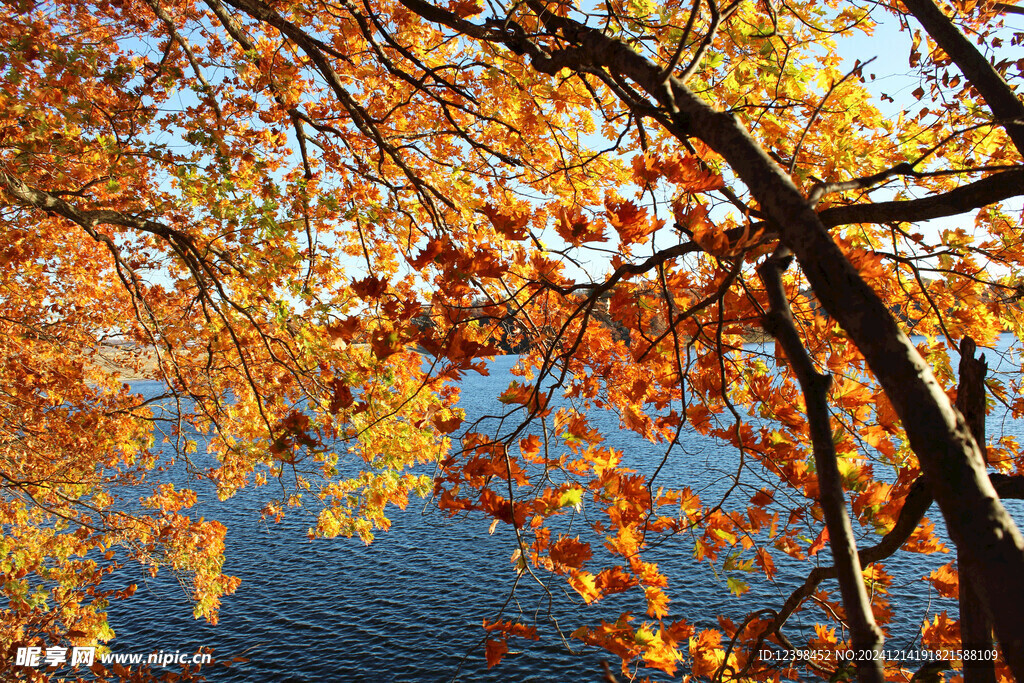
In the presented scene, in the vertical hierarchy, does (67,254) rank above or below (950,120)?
above

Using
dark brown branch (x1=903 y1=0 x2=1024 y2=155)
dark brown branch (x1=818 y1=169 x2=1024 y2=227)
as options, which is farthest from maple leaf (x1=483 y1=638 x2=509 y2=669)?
dark brown branch (x1=903 y1=0 x2=1024 y2=155)

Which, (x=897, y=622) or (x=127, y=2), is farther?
(x=897, y=622)

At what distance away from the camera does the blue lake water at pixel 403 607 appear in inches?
386

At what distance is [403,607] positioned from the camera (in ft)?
38.2

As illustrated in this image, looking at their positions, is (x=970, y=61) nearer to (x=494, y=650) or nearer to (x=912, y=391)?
(x=912, y=391)

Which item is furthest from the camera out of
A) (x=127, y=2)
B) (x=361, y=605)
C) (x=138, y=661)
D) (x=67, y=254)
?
(x=361, y=605)

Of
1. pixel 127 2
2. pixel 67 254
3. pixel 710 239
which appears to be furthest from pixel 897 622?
pixel 67 254

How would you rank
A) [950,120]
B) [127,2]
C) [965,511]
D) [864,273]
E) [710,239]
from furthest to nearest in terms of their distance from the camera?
1. [127,2]
2. [950,120]
3. [710,239]
4. [864,273]
5. [965,511]

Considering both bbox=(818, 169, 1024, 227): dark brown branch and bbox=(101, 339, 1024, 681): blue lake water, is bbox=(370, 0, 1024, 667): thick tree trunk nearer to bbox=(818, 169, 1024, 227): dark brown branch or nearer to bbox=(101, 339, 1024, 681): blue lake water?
bbox=(818, 169, 1024, 227): dark brown branch

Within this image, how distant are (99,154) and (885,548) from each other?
5849 millimetres

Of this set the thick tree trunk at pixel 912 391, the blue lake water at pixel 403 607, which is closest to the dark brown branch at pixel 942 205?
the thick tree trunk at pixel 912 391

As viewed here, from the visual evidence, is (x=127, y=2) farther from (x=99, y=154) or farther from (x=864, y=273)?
(x=864, y=273)

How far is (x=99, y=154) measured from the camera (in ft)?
15.0

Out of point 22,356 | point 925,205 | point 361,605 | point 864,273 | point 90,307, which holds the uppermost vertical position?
point 90,307
